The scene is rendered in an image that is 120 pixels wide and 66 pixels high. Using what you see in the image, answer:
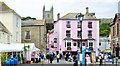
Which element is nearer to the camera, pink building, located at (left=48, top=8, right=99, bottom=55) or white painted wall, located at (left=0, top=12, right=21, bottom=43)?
white painted wall, located at (left=0, top=12, right=21, bottom=43)

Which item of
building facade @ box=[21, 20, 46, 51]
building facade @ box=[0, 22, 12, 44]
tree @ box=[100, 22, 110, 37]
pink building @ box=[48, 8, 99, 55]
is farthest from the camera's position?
tree @ box=[100, 22, 110, 37]

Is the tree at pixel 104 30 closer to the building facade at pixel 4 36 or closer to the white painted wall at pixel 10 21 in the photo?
the white painted wall at pixel 10 21

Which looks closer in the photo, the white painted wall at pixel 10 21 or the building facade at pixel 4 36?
the building facade at pixel 4 36

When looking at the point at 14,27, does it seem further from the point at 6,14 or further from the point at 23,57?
the point at 23,57

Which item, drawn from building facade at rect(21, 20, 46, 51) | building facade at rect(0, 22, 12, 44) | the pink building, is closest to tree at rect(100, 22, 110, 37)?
the pink building

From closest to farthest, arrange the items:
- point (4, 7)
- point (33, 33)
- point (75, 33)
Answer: point (4, 7)
point (33, 33)
point (75, 33)

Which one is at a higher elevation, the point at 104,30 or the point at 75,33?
the point at 104,30

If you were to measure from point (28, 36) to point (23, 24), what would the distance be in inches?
124

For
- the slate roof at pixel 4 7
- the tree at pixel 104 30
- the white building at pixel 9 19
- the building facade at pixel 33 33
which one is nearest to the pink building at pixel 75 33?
the building facade at pixel 33 33

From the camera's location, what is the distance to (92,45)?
77625 millimetres

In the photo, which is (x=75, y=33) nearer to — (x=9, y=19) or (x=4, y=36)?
(x=9, y=19)

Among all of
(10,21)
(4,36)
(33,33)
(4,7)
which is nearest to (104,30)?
(33,33)

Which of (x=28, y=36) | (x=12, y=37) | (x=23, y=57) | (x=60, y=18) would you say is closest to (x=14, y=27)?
(x=12, y=37)

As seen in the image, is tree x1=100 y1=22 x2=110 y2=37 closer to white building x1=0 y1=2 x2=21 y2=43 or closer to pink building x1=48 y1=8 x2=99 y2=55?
pink building x1=48 y1=8 x2=99 y2=55
